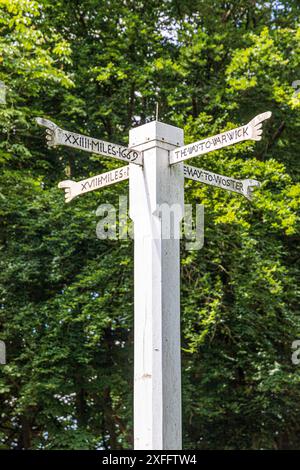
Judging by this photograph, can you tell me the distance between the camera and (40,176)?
11258 millimetres

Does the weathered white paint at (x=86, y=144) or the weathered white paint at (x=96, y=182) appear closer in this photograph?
the weathered white paint at (x=86, y=144)

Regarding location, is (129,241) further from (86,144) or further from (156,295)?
(156,295)

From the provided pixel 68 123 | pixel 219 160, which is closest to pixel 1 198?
pixel 68 123

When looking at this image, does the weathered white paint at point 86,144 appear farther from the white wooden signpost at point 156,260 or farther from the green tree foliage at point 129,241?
the green tree foliage at point 129,241

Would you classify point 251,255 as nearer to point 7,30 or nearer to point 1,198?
point 1,198

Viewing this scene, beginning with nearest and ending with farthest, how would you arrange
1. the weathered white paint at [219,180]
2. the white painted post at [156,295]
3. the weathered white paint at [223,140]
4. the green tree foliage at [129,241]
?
the white painted post at [156,295]
the weathered white paint at [223,140]
the weathered white paint at [219,180]
the green tree foliage at [129,241]

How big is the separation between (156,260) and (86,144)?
62cm

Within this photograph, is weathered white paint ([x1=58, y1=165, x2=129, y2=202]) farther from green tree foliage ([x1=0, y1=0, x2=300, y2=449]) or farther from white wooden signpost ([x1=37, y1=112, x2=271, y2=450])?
green tree foliage ([x1=0, y1=0, x2=300, y2=449])

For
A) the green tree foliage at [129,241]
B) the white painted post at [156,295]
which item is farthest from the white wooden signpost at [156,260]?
the green tree foliage at [129,241]

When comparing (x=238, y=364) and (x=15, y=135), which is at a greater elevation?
(x=15, y=135)

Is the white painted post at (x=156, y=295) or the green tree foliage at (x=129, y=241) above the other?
the green tree foliage at (x=129, y=241)

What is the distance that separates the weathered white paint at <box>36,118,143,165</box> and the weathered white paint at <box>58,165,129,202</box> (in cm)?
14

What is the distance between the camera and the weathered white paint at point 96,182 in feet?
12.0
